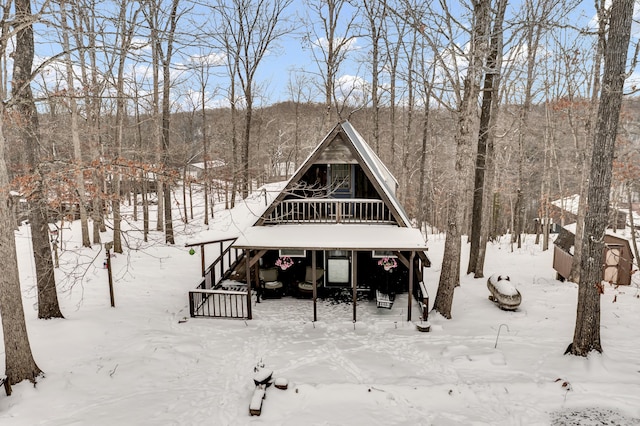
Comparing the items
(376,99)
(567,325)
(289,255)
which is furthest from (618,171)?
(289,255)

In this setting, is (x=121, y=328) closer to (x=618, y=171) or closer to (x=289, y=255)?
(x=289, y=255)

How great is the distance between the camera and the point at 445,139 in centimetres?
4312

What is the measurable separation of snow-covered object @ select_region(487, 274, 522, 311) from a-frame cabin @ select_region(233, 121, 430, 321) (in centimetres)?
245

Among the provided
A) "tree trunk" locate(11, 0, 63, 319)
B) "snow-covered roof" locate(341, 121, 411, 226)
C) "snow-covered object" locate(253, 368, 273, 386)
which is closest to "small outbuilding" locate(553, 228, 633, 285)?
"snow-covered roof" locate(341, 121, 411, 226)

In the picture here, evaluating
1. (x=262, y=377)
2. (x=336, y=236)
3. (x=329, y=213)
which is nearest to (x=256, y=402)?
(x=262, y=377)

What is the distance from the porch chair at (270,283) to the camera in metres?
13.4

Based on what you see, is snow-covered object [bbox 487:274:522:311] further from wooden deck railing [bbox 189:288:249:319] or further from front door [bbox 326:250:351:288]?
wooden deck railing [bbox 189:288:249:319]

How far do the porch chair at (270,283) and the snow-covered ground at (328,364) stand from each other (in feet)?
2.78

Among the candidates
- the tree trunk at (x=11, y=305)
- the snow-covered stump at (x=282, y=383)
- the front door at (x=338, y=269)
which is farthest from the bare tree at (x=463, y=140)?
the tree trunk at (x=11, y=305)

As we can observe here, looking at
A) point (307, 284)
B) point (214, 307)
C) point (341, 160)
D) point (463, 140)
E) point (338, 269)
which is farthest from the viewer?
point (338, 269)

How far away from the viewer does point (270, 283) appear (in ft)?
44.1

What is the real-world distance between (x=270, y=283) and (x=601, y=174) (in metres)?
10.4

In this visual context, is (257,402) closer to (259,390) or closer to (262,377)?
(259,390)

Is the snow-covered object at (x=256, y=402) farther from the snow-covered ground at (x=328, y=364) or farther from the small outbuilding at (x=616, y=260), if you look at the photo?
the small outbuilding at (x=616, y=260)
